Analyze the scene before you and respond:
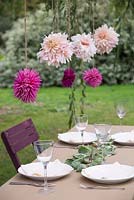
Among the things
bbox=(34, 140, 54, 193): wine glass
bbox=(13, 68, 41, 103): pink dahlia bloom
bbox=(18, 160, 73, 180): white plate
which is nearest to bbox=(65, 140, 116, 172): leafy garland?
bbox=(18, 160, 73, 180): white plate

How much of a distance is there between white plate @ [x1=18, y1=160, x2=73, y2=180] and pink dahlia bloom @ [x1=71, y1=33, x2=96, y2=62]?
0.54 m

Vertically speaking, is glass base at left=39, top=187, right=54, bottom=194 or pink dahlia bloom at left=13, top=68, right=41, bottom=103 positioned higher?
pink dahlia bloom at left=13, top=68, right=41, bottom=103

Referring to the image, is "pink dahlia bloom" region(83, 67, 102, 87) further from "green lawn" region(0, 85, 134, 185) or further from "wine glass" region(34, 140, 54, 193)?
"green lawn" region(0, 85, 134, 185)

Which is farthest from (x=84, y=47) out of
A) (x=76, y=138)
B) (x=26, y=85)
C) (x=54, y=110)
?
(x=54, y=110)

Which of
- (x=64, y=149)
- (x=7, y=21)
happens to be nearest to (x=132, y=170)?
(x=64, y=149)

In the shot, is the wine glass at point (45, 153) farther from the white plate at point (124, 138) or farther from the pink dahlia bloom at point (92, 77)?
the white plate at point (124, 138)

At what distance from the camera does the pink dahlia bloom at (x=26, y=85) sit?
2033 mm

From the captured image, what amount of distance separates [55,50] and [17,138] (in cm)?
99

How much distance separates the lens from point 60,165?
239cm

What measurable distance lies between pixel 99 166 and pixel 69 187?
1.00 feet

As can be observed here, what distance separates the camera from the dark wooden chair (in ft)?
9.29

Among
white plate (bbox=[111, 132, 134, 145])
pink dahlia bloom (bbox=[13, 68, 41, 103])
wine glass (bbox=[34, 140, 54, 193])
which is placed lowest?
white plate (bbox=[111, 132, 134, 145])

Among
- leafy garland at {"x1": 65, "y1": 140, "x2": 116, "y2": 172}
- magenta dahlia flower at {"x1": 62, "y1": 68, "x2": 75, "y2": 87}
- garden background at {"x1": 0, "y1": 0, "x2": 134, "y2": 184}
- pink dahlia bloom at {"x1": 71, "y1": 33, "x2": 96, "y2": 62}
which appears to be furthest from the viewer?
garden background at {"x1": 0, "y1": 0, "x2": 134, "y2": 184}

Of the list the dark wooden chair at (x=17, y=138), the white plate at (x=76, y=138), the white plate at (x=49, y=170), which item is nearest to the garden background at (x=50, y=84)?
the dark wooden chair at (x=17, y=138)
